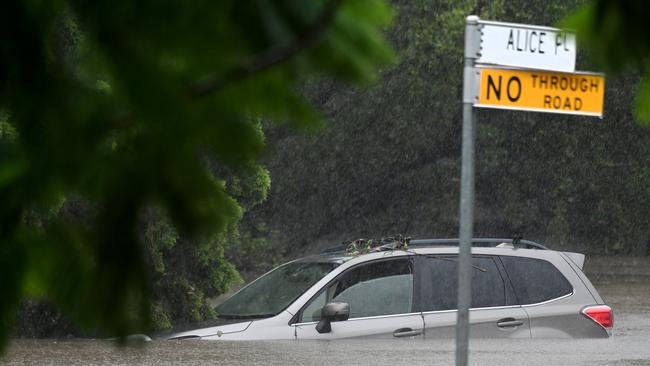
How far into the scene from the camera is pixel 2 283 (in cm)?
172

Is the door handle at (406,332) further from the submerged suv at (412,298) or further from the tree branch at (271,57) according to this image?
the tree branch at (271,57)

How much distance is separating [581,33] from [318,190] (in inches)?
1247

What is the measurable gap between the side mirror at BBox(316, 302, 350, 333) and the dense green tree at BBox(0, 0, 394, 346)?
731cm

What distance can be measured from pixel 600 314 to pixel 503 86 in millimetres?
5026

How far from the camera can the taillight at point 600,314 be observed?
10117 mm

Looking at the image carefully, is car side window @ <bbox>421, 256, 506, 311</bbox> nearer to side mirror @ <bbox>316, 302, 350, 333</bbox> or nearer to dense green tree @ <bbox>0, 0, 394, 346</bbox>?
side mirror @ <bbox>316, 302, 350, 333</bbox>

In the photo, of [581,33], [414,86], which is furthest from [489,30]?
[414,86]

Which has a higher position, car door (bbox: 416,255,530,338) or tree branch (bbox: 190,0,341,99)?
tree branch (bbox: 190,0,341,99)

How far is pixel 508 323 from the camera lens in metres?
9.81

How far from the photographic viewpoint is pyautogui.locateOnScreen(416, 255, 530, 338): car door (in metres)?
9.69

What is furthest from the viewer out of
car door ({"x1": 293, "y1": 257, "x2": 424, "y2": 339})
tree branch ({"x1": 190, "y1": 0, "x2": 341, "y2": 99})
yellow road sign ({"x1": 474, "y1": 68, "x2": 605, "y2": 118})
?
car door ({"x1": 293, "y1": 257, "x2": 424, "y2": 339})

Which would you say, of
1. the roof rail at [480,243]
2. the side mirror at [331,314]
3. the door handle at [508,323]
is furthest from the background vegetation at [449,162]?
the side mirror at [331,314]

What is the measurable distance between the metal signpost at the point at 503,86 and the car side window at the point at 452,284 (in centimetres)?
413

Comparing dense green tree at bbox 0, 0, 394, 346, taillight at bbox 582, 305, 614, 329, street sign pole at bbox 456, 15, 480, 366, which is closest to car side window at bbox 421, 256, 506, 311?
taillight at bbox 582, 305, 614, 329
